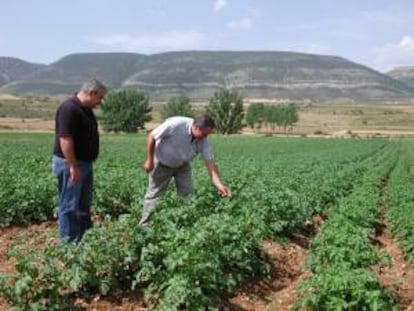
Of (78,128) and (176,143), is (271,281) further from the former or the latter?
(78,128)

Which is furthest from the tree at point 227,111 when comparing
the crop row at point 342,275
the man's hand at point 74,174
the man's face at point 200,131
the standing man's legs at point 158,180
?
the man's hand at point 74,174

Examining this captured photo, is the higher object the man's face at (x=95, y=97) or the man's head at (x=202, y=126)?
the man's face at (x=95, y=97)

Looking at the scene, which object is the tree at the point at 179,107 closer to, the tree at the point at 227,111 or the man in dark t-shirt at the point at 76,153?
the tree at the point at 227,111

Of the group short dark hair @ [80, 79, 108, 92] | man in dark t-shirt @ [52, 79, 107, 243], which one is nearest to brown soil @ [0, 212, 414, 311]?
man in dark t-shirt @ [52, 79, 107, 243]

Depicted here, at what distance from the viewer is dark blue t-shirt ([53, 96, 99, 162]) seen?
24.9ft

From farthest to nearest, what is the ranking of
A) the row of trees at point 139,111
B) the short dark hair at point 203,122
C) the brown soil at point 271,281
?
the row of trees at point 139,111 < the short dark hair at point 203,122 < the brown soil at point 271,281

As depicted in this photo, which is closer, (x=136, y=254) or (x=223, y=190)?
(x=136, y=254)

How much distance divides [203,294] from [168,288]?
451 mm

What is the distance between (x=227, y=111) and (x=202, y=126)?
91.1 meters

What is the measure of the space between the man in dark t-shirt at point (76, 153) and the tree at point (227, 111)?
297 feet

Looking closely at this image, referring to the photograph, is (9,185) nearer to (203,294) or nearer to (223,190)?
(223,190)

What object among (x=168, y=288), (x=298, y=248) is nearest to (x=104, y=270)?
(x=168, y=288)

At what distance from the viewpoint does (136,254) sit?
700 centimetres

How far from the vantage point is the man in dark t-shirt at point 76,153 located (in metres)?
7.60
